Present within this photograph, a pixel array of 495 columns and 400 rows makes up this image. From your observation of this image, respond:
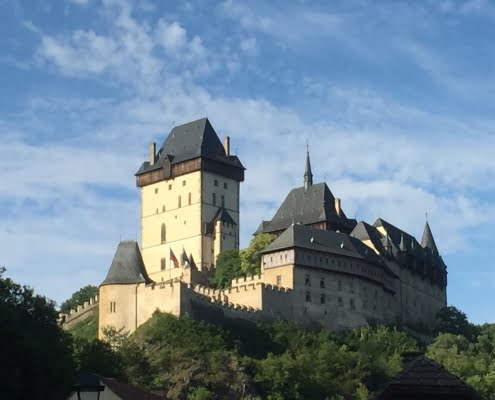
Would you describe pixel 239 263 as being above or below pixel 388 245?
below

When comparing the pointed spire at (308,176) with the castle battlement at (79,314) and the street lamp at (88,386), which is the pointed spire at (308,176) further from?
the street lamp at (88,386)

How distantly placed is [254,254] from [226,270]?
2.39 m

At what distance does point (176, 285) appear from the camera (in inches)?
3228

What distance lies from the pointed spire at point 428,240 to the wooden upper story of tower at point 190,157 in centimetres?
2185

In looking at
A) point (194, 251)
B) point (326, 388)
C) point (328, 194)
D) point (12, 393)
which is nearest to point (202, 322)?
point (326, 388)

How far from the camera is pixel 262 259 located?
3565 inches

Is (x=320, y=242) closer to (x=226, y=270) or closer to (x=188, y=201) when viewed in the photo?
(x=226, y=270)

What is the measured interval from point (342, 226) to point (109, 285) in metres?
24.2

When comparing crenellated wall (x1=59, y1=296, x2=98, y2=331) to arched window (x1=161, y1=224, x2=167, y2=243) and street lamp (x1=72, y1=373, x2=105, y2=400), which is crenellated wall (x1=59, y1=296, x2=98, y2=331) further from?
street lamp (x1=72, y1=373, x2=105, y2=400)

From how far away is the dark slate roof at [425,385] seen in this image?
14.3m

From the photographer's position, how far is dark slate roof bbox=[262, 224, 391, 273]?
294ft

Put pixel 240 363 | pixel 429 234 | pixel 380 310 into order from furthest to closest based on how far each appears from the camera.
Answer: pixel 429 234, pixel 380 310, pixel 240 363

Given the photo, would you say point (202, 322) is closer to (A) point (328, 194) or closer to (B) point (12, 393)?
(A) point (328, 194)

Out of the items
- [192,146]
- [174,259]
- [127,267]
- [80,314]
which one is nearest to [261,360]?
[127,267]
